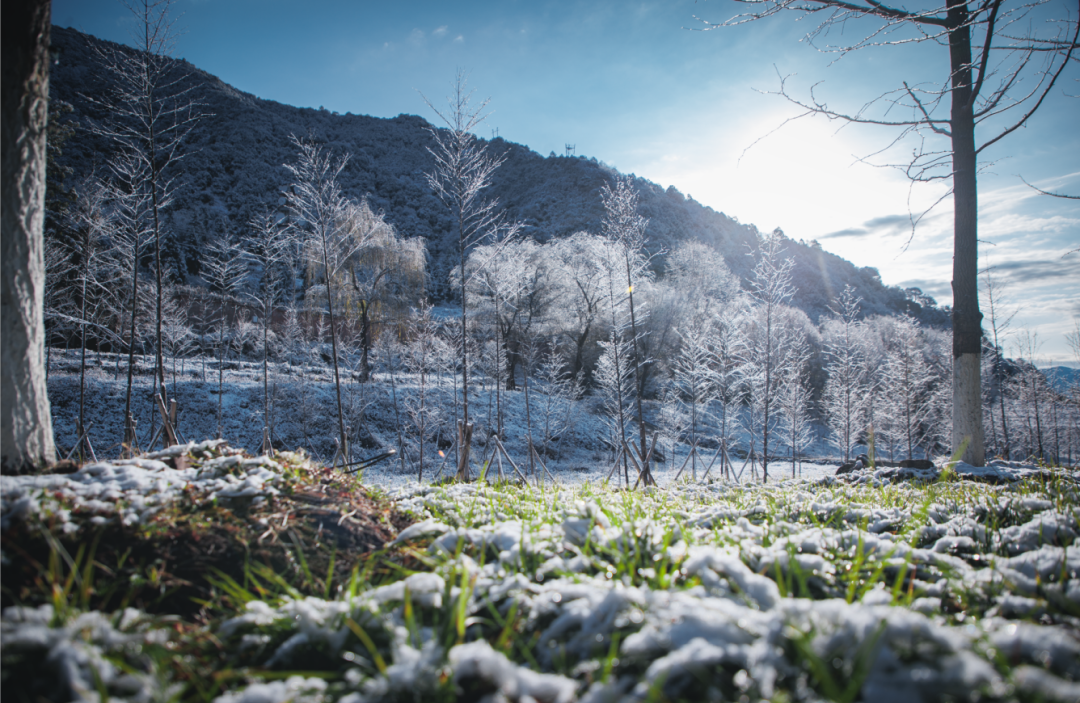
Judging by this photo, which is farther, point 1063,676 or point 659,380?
point 659,380

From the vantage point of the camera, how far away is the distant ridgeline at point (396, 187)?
50281 millimetres

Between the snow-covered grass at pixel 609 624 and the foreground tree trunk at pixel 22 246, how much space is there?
570 millimetres

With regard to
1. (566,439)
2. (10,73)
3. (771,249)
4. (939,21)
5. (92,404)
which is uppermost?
(939,21)

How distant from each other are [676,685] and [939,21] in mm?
9839

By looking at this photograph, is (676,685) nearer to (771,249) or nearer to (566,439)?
(771,249)

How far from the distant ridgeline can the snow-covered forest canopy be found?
8276 mm

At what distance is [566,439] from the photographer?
23.8m

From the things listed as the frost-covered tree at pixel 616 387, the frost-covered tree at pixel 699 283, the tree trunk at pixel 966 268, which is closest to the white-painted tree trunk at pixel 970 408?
the tree trunk at pixel 966 268

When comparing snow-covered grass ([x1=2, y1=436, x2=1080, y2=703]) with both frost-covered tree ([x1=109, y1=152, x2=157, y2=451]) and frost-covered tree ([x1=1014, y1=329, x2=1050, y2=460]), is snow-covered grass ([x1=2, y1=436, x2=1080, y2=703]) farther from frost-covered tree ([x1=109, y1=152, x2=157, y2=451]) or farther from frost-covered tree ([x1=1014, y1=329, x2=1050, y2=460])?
frost-covered tree ([x1=1014, y1=329, x2=1050, y2=460])

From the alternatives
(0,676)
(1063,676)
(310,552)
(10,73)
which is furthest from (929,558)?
(10,73)

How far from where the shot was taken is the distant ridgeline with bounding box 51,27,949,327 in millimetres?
50281

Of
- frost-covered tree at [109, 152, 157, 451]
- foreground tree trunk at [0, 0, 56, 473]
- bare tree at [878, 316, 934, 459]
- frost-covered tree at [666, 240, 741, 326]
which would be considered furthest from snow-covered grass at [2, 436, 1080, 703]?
frost-covered tree at [666, 240, 741, 326]

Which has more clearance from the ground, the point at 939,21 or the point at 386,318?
the point at 939,21

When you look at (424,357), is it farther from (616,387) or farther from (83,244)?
(83,244)
